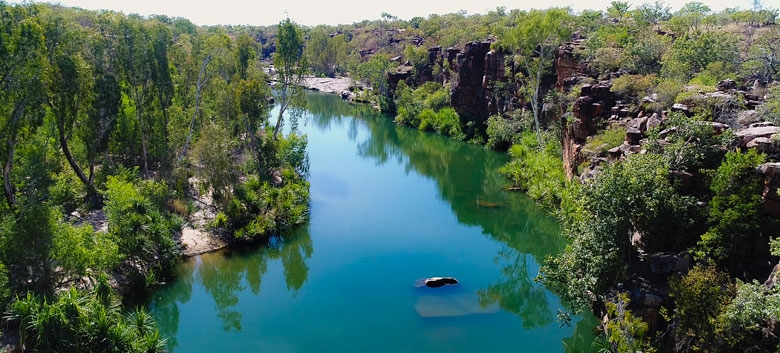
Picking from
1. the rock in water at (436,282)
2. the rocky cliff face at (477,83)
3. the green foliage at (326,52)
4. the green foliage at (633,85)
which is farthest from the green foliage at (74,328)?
the green foliage at (326,52)

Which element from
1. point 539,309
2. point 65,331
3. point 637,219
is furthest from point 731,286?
point 65,331

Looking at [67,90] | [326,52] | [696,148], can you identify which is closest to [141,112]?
[67,90]

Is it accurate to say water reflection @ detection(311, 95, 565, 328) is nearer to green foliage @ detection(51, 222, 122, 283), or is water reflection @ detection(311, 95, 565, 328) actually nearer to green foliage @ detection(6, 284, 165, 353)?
green foliage @ detection(6, 284, 165, 353)

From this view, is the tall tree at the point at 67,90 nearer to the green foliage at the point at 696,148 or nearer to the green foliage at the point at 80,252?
the green foliage at the point at 80,252

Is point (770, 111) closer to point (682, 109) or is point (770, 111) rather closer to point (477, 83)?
point (682, 109)

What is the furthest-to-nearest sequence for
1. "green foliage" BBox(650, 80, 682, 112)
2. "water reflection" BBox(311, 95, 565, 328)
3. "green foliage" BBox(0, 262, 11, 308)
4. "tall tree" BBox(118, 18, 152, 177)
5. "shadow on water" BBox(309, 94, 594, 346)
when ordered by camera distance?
"tall tree" BBox(118, 18, 152, 177) < "green foliage" BBox(650, 80, 682, 112) < "water reflection" BBox(311, 95, 565, 328) < "shadow on water" BBox(309, 94, 594, 346) < "green foliage" BBox(0, 262, 11, 308)

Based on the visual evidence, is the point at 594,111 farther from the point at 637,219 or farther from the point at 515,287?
the point at 637,219

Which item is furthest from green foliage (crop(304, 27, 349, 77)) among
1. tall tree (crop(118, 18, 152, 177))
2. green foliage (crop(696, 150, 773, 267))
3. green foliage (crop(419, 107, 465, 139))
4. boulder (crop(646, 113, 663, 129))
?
green foliage (crop(696, 150, 773, 267))
